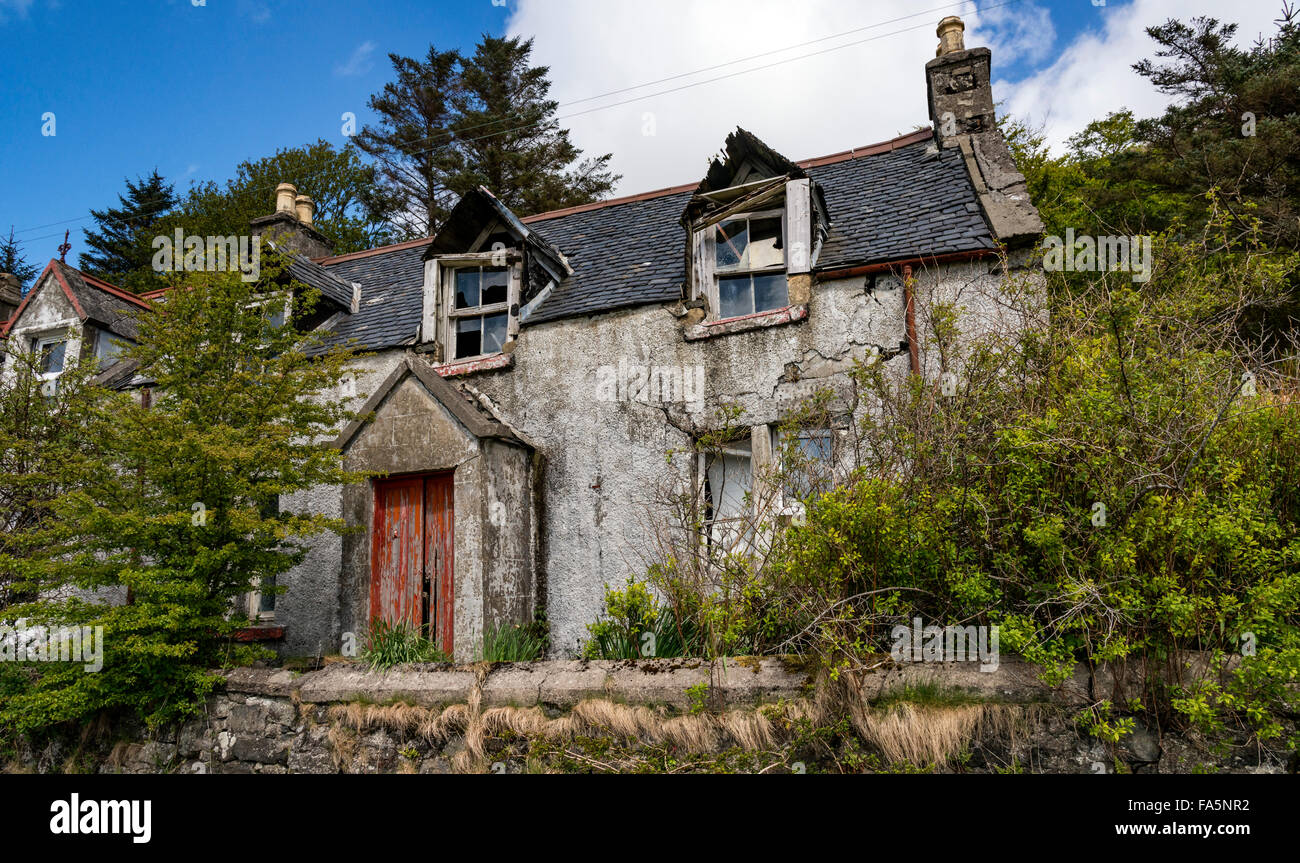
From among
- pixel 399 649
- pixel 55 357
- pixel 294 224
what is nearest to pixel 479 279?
pixel 399 649

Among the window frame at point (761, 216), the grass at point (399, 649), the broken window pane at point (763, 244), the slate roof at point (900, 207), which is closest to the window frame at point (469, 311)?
the window frame at point (761, 216)

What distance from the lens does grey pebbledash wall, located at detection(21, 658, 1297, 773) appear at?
13.8ft

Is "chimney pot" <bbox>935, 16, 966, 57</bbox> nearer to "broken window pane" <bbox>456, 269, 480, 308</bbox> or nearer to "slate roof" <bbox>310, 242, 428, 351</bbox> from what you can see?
"broken window pane" <bbox>456, 269, 480, 308</bbox>

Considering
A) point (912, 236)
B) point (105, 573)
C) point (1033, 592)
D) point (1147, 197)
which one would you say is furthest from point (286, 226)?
point (1147, 197)

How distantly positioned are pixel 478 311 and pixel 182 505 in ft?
14.1

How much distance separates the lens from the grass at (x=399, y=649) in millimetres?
6727

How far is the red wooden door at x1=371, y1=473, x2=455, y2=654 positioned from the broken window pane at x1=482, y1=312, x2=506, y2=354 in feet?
6.86

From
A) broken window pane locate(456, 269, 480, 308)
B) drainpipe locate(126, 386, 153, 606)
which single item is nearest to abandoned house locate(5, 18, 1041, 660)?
broken window pane locate(456, 269, 480, 308)

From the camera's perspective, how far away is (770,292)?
336 inches

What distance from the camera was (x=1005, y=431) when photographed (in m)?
4.48

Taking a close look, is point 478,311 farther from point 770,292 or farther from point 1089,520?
point 1089,520

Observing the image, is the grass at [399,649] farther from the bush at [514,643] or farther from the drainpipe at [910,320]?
the drainpipe at [910,320]

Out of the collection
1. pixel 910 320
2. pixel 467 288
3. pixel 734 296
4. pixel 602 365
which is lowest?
pixel 602 365
